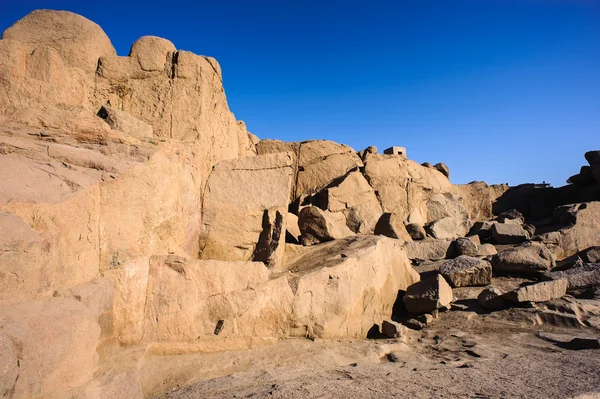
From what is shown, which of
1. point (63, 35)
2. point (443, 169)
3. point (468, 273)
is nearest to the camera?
point (63, 35)

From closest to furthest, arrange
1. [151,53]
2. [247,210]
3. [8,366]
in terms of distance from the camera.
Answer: [8,366]
[247,210]
[151,53]

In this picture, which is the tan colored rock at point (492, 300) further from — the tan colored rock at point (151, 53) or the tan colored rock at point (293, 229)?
the tan colored rock at point (151, 53)

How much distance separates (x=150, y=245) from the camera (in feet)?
10.3

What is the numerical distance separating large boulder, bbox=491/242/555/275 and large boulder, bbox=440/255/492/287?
1.92 ft

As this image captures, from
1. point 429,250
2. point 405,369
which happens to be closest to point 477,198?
point 429,250

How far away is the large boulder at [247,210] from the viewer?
4195mm

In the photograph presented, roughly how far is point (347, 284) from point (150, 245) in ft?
6.34

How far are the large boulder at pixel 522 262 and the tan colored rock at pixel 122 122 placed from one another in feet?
17.1

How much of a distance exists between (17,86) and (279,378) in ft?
10.5

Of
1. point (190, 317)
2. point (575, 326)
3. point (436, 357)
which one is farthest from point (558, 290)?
point (190, 317)

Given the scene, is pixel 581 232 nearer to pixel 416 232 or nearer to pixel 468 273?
pixel 416 232

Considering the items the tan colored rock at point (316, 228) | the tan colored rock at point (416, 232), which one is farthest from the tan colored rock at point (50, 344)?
the tan colored rock at point (416, 232)

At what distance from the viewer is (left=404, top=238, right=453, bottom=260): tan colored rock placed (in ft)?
22.6

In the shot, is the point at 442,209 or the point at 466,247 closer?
the point at 466,247
